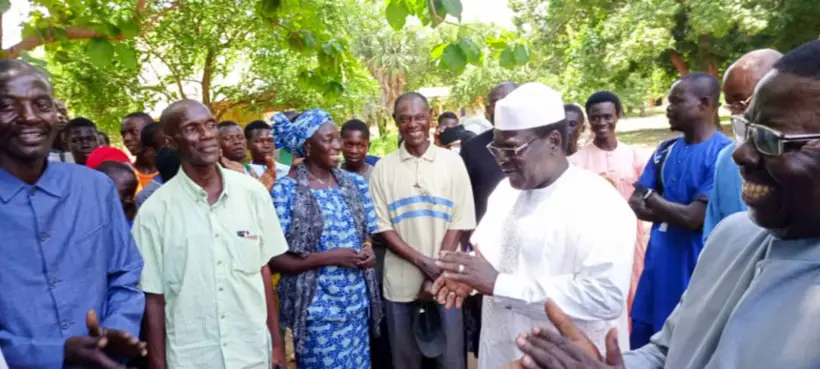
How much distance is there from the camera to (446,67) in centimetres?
386

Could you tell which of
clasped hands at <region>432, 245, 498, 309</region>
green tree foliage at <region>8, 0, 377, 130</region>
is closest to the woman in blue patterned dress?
clasped hands at <region>432, 245, 498, 309</region>

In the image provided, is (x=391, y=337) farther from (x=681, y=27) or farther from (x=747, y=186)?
(x=681, y=27)

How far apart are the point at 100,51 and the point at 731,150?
3692 millimetres

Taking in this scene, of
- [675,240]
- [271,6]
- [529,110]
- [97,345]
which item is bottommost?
[675,240]

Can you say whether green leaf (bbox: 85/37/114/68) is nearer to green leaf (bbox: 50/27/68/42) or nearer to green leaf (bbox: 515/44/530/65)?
green leaf (bbox: 50/27/68/42)

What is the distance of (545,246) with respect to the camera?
2.47m

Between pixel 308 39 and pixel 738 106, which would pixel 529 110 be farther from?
A: pixel 308 39

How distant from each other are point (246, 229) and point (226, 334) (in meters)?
0.48

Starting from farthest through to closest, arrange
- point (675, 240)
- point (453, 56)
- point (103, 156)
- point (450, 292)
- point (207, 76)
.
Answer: point (207, 76)
point (103, 156)
point (453, 56)
point (675, 240)
point (450, 292)

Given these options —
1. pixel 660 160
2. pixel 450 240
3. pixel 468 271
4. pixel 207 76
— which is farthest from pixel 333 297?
pixel 207 76

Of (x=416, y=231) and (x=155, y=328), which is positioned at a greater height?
(x=416, y=231)

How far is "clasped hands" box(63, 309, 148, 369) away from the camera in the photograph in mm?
2096

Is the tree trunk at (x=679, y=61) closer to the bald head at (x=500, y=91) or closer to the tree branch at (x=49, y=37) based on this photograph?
the bald head at (x=500, y=91)

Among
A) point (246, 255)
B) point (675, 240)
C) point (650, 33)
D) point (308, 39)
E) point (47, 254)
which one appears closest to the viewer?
point (47, 254)
